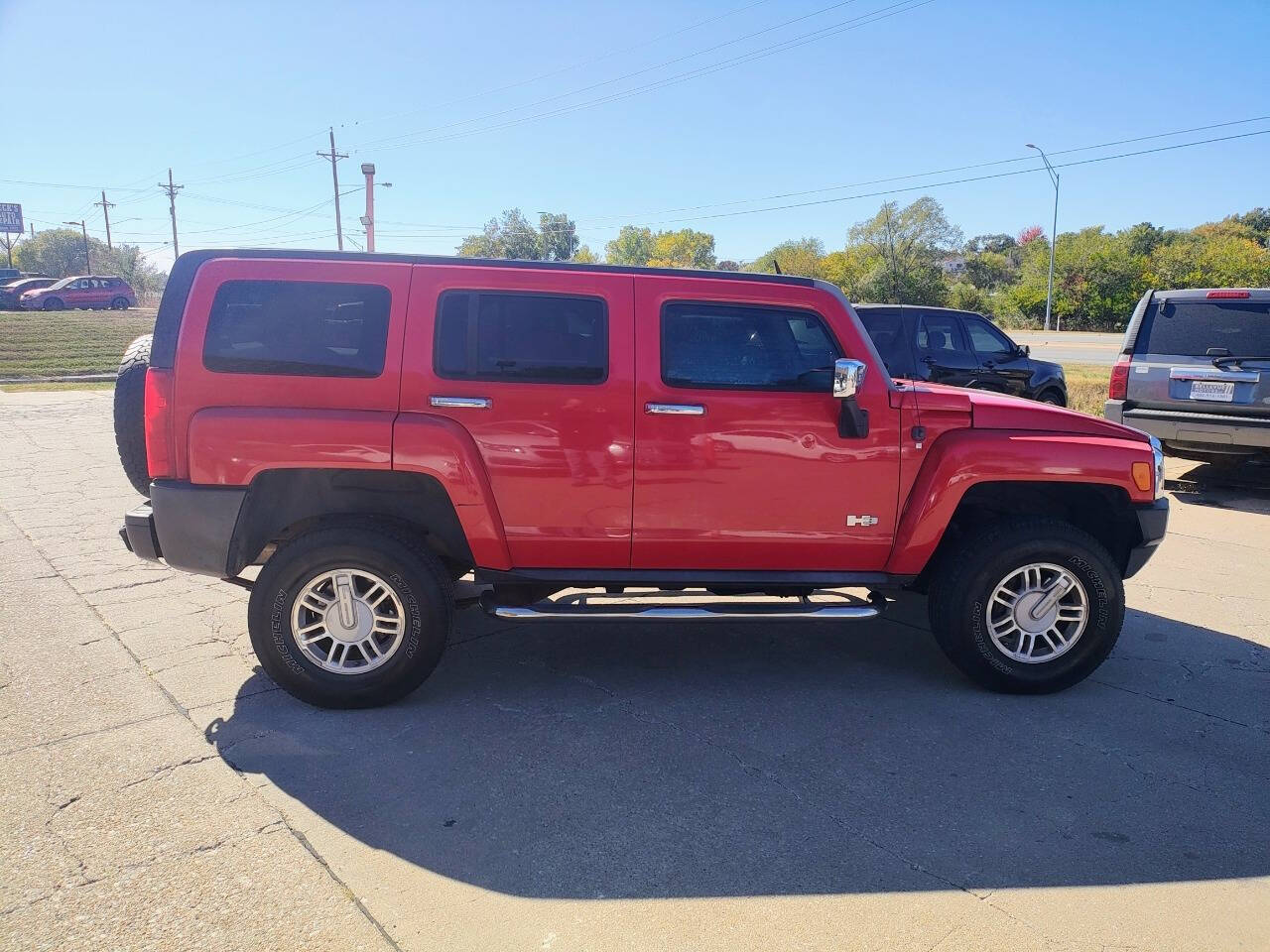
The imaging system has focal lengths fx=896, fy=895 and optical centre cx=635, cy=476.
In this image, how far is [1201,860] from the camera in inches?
119

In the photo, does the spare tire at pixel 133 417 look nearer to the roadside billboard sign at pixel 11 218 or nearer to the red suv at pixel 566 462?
the red suv at pixel 566 462

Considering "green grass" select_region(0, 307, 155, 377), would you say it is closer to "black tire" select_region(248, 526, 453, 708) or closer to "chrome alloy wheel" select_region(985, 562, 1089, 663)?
"black tire" select_region(248, 526, 453, 708)

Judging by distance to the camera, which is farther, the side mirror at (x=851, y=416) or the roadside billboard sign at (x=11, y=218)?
the roadside billboard sign at (x=11, y=218)

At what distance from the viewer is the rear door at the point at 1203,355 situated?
328 inches

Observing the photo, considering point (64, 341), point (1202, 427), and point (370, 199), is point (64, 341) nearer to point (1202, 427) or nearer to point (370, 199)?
point (370, 199)

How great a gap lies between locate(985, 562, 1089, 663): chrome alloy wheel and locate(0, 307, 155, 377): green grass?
22995mm

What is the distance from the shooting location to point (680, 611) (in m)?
4.15

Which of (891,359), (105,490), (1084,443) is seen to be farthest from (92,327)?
(1084,443)

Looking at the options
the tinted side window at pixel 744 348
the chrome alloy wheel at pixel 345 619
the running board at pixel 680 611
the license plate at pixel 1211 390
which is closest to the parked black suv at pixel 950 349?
the license plate at pixel 1211 390

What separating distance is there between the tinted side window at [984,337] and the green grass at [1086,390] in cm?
144

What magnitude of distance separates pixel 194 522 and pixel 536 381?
5.37 ft

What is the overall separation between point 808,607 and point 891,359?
7515 millimetres

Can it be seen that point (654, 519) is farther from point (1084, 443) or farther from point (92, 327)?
point (92, 327)

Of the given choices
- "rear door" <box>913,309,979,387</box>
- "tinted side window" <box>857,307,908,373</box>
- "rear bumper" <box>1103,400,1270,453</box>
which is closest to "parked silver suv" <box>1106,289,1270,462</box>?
"rear bumper" <box>1103,400,1270,453</box>
